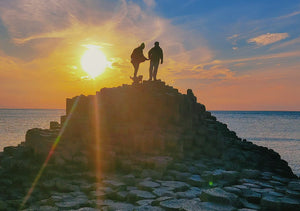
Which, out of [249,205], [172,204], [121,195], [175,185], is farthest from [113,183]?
[249,205]

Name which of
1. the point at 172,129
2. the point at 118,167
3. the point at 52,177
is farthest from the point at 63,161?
the point at 172,129

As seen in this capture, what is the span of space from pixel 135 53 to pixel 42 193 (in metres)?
11.0

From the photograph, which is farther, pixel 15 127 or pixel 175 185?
pixel 15 127

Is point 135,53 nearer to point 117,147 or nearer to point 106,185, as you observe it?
point 117,147

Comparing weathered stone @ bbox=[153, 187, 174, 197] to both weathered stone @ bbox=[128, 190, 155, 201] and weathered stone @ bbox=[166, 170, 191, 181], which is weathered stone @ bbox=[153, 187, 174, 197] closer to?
weathered stone @ bbox=[128, 190, 155, 201]

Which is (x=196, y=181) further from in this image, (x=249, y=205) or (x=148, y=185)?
(x=249, y=205)

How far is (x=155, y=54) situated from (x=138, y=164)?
823 cm

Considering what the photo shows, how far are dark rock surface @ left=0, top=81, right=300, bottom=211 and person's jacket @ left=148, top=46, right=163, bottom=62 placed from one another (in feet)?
5.55

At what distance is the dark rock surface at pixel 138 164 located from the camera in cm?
671

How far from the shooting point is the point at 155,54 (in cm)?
1669

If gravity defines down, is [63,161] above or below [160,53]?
below

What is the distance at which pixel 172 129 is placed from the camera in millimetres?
14906

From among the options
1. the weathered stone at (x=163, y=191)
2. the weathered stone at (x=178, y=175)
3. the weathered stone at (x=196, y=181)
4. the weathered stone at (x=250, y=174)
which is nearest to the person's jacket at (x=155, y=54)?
the weathered stone at (x=178, y=175)

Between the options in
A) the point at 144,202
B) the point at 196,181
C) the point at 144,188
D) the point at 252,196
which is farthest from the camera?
the point at 196,181
